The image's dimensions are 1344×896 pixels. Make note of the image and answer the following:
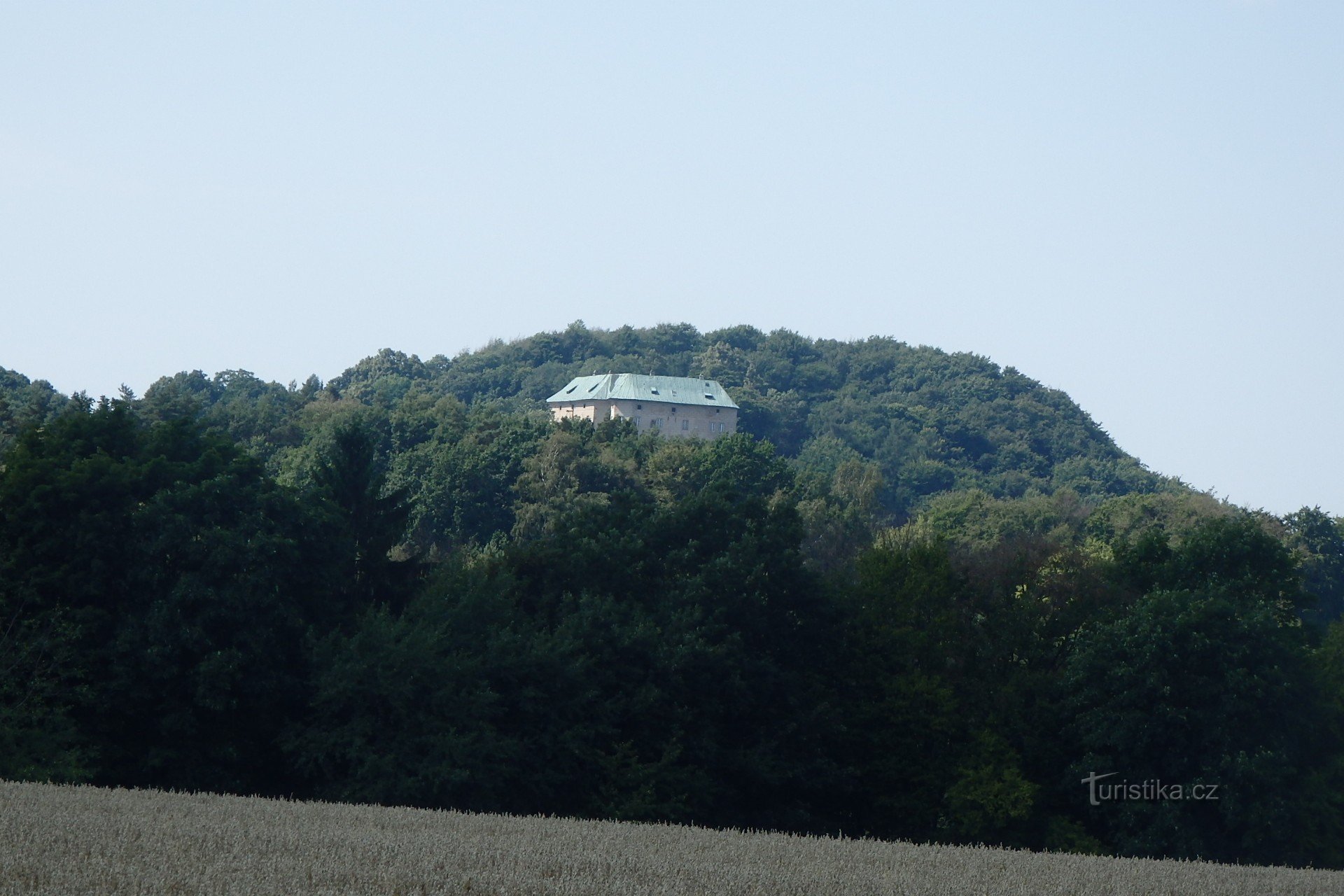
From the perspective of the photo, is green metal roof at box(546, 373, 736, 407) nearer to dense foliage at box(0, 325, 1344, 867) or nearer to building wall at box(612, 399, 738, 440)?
building wall at box(612, 399, 738, 440)

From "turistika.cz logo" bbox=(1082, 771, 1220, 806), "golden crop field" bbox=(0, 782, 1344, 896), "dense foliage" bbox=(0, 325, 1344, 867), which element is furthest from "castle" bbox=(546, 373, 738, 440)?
"golden crop field" bbox=(0, 782, 1344, 896)

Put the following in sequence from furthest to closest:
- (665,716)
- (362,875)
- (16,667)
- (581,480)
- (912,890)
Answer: (581,480)
(665,716)
(16,667)
(912,890)
(362,875)

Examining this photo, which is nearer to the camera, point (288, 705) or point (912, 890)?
point (912, 890)

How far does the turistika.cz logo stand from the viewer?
1427 inches

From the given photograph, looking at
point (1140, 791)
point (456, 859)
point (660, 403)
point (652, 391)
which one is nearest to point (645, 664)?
point (1140, 791)

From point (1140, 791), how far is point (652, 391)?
145m

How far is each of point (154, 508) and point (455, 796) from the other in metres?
10.3

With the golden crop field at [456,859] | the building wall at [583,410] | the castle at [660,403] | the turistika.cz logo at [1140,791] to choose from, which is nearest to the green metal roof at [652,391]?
the castle at [660,403]

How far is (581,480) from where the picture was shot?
316 feet

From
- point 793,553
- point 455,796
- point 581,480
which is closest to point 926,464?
point 581,480

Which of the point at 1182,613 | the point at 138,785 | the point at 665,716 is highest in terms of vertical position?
the point at 1182,613

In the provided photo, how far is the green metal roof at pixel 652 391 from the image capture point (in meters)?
179

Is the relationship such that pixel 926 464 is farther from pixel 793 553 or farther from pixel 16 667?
pixel 16 667

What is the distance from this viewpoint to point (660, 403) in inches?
7047
